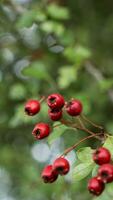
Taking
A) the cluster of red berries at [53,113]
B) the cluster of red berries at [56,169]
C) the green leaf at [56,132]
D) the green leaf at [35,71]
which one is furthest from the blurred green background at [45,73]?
the cluster of red berries at [56,169]

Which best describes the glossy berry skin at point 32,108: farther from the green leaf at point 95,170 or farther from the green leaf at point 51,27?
the green leaf at point 51,27

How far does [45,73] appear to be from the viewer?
15.8 ft

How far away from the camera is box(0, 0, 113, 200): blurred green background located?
15.5ft

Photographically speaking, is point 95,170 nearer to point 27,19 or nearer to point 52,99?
point 52,99

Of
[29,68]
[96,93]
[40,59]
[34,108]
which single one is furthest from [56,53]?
[34,108]

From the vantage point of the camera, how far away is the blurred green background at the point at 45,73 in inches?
187

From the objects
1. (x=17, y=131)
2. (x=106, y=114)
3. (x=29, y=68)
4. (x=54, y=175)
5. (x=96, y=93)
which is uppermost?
(x=54, y=175)

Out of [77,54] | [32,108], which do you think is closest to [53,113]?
[32,108]

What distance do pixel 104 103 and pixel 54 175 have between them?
3.16 metres

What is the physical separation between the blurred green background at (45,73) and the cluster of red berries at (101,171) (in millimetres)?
1939

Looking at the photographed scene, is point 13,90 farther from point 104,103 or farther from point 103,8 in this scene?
point 103,8

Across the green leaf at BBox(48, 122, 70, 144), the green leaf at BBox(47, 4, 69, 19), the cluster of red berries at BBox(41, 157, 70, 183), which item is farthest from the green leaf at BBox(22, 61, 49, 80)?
the cluster of red berries at BBox(41, 157, 70, 183)

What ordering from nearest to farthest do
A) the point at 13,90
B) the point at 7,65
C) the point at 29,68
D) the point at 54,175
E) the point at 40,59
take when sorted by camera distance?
the point at 54,175 → the point at 29,68 → the point at 13,90 → the point at 40,59 → the point at 7,65

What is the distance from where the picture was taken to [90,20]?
663cm
